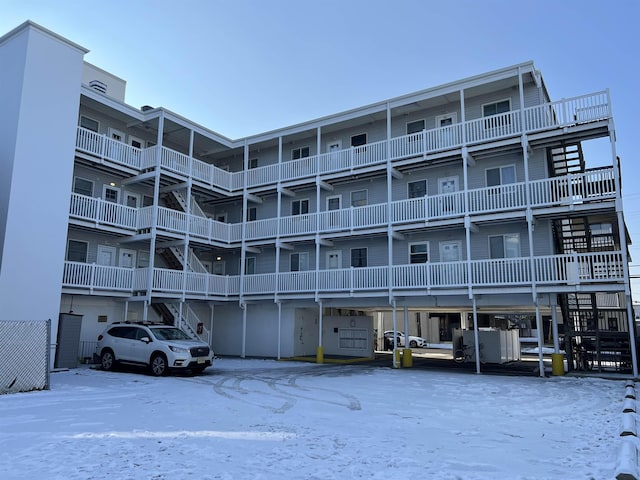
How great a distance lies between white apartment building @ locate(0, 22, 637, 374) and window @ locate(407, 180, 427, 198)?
0.14 meters

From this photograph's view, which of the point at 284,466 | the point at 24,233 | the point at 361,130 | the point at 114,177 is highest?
the point at 361,130

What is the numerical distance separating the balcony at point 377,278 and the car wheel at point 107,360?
A: 3312 millimetres

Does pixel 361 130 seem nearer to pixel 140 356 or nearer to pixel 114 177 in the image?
pixel 114 177

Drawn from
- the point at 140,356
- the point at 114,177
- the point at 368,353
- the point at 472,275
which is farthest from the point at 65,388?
the point at 368,353

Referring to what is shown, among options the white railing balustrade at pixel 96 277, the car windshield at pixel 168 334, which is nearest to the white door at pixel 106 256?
the white railing balustrade at pixel 96 277

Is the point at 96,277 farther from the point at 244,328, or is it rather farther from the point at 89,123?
the point at 244,328

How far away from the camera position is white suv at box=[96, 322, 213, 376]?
16438mm

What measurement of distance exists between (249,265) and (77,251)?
29.6 ft

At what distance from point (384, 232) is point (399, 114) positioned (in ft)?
19.9

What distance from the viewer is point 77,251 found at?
70.9 ft

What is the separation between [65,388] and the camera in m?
13.2

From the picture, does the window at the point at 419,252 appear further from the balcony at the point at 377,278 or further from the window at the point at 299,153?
the window at the point at 299,153

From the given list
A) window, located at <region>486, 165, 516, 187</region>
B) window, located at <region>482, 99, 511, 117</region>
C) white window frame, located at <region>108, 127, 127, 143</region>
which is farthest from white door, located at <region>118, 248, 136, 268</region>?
window, located at <region>482, 99, 511, 117</region>

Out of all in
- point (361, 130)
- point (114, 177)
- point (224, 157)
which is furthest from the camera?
point (224, 157)
